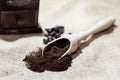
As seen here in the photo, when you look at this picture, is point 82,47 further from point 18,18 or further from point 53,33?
point 18,18

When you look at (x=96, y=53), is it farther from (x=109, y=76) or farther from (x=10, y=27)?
(x=10, y=27)

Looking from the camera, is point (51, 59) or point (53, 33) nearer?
point (51, 59)

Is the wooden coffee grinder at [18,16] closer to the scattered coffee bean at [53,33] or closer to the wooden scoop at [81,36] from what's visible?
the scattered coffee bean at [53,33]

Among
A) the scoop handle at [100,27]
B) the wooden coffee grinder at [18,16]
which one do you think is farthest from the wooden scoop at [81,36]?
the wooden coffee grinder at [18,16]

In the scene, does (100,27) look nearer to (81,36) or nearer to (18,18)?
(81,36)

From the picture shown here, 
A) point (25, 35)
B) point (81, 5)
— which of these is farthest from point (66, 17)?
point (25, 35)

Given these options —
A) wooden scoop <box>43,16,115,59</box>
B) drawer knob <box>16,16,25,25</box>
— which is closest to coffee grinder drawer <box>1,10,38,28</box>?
drawer knob <box>16,16,25,25</box>

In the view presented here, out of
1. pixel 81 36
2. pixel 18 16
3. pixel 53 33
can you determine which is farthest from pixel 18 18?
pixel 81 36
